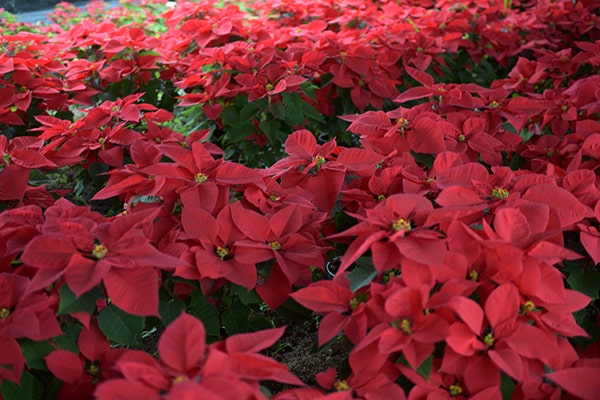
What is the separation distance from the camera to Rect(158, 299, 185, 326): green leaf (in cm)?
84

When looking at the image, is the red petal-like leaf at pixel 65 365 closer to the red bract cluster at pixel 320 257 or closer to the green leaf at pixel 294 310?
the red bract cluster at pixel 320 257

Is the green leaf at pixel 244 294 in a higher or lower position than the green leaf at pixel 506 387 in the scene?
higher

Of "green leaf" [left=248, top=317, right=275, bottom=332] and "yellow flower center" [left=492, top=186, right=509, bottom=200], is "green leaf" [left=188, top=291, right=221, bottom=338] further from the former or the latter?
"yellow flower center" [left=492, top=186, right=509, bottom=200]

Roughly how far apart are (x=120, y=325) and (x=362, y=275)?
0.32 metres

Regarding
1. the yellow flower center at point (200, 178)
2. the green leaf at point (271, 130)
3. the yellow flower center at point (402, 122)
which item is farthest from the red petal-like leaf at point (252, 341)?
the green leaf at point (271, 130)

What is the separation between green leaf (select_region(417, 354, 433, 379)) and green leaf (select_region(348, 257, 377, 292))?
12 centimetres

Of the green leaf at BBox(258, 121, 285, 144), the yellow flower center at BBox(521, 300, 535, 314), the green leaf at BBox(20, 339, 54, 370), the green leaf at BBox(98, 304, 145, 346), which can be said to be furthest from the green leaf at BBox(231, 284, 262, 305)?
the green leaf at BBox(258, 121, 285, 144)

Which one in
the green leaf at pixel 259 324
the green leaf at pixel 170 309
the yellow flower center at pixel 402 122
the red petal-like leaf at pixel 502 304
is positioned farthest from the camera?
the yellow flower center at pixel 402 122

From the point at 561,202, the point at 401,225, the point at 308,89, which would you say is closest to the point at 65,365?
the point at 401,225

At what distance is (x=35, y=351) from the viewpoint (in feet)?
2.48

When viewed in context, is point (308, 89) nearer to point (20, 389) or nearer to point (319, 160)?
point (319, 160)

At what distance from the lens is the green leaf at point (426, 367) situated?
72 cm

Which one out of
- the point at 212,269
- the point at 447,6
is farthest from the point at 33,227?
the point at 447,6

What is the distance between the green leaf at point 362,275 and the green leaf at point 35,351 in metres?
0.39
